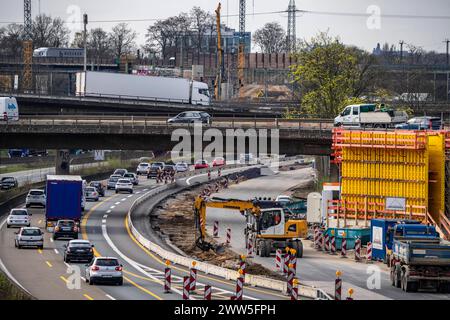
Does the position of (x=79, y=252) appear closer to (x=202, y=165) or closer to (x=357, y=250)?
(x=357, y=250)

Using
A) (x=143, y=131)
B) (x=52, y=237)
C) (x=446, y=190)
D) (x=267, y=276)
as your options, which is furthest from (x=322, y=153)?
(x=267, y=276)

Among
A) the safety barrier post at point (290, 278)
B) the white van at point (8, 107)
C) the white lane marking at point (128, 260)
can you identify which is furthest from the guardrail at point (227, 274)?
the white van at point (8, 107)

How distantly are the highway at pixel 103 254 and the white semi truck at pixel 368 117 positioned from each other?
16464 mm

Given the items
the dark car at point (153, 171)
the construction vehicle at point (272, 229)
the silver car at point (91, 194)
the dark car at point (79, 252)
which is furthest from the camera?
the dark car at point (153, 171)

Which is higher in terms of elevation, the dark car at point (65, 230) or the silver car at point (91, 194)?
the dark car at point (65, 230)

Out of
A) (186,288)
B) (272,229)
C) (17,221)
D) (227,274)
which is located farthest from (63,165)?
(186,288)

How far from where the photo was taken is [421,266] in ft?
156

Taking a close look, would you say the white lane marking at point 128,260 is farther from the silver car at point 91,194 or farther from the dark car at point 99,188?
the dark car at point 99,188

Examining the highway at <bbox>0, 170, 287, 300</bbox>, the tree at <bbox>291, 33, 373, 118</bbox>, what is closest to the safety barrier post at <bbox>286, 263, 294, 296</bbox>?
the highway at <bbox>0, 170, 287, 300</bbox>

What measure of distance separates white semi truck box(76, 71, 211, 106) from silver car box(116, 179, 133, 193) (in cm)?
3364

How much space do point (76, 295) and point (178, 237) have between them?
2974 cm

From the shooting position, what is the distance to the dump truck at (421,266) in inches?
1844
